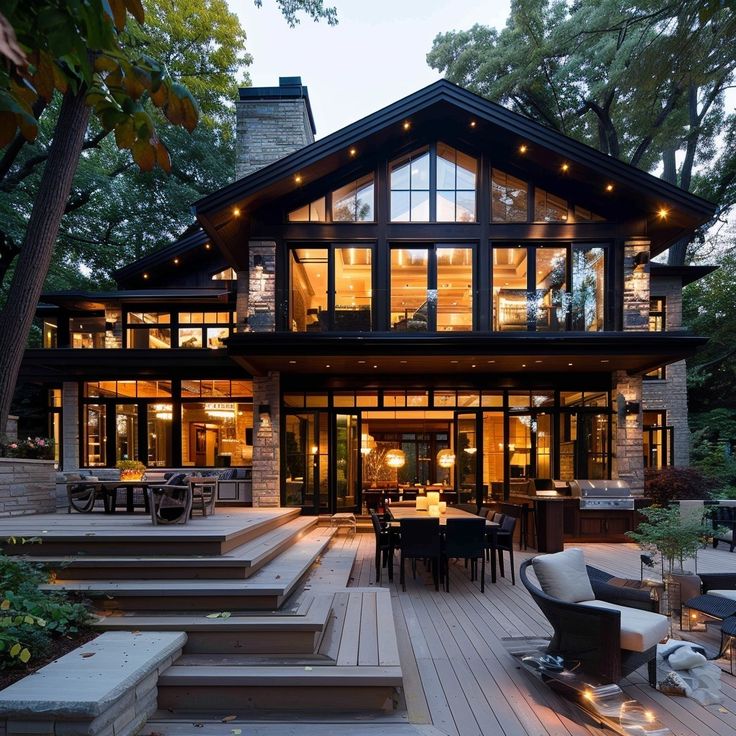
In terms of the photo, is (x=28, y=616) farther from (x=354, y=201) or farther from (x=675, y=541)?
(x=354, y=201)

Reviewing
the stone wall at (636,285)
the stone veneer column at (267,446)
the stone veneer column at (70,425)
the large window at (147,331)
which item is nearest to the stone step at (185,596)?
the stone veneer column at (267,446)

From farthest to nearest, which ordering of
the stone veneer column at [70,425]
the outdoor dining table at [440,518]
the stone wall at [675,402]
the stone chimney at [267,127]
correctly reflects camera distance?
the stone wall at [675,402] → the stone chimney at [267,127] → the stone veneer column at [70,425] → the outdoor dining table at [440,518]

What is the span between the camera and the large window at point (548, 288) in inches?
380

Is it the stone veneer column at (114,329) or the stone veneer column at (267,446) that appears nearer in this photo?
the stone veneer column at (267,446)

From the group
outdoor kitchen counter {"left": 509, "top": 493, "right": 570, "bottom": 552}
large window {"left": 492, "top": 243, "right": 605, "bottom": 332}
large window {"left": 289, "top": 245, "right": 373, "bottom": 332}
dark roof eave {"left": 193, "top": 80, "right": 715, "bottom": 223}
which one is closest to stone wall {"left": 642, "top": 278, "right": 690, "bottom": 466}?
large window {"left": 492, "top": 243, "right": 605, "bottom": 332}

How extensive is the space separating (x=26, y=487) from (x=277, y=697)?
18.9 ft

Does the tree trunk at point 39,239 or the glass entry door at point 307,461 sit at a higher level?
the tree trunk at point 39,239

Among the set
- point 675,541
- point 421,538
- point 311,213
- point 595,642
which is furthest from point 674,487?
point 311,213

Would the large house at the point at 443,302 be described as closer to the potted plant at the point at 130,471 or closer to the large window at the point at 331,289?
the large window at the point at 331,289

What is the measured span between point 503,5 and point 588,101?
550 centimetres

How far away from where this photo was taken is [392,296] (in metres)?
9.93

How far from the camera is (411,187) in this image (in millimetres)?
10422

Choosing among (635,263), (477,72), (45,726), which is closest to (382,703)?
(45,726)

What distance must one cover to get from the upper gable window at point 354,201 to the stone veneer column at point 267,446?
3600mm
